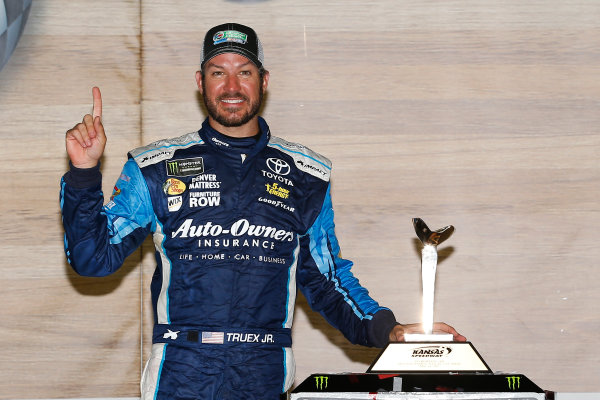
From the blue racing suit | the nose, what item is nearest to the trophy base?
the blue racing suit

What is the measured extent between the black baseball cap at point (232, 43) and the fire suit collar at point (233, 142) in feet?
0.66

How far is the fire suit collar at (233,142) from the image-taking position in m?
2.25

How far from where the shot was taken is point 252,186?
220 centimetres

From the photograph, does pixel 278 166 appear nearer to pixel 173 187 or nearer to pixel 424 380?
pixel 173 187

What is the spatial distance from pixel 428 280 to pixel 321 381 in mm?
349

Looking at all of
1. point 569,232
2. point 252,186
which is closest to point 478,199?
point 569,232

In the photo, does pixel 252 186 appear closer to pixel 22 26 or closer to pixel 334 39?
pixel 334 39

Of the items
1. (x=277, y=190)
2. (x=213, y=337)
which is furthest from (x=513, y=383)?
(x=277, y=190)

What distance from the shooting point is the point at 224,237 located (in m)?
2.12

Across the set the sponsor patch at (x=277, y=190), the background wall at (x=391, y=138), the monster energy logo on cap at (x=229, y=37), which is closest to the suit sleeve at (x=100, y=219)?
the sponsor patch at (x=277, y=190)

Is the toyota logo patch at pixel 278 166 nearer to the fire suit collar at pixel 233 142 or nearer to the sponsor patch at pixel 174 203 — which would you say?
the fire suit collar at pixel 233 142

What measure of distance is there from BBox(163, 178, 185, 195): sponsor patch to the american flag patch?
388 millimetres

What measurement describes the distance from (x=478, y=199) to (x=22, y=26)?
183 centimetres

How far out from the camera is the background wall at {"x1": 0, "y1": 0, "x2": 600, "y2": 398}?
3.07 m
